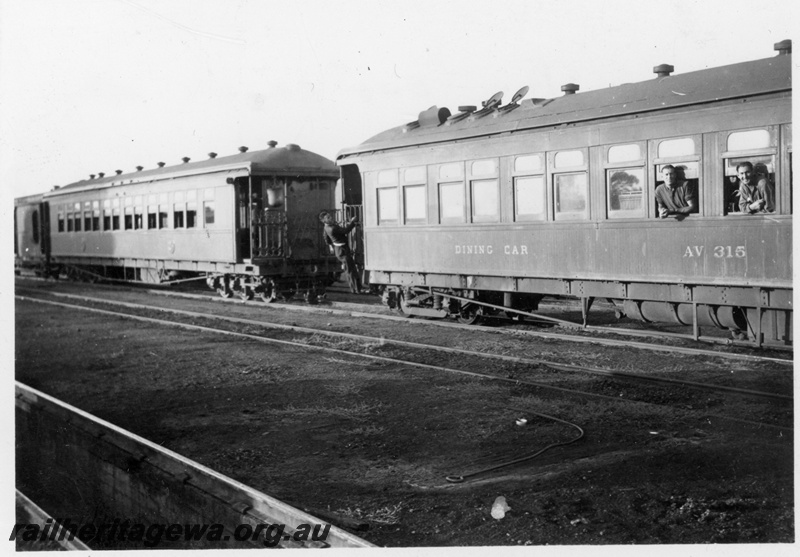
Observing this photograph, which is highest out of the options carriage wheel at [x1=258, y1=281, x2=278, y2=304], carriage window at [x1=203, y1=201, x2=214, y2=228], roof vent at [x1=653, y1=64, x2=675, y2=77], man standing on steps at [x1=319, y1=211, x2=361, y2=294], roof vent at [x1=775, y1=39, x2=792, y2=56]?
roof vent at [x1=653, y1=64, x2=675, y2=77]

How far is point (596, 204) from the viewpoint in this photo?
33.6ft

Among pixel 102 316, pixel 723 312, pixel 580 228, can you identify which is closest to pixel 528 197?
pixel 580 228

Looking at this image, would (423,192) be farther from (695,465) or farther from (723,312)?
(695,465)

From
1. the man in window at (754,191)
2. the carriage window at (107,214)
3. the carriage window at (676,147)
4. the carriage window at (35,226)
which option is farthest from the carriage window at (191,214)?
the man in window at (754,191)

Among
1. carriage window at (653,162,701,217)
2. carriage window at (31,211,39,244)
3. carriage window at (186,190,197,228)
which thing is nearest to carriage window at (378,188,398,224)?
carriage window at (653,162,701,217)

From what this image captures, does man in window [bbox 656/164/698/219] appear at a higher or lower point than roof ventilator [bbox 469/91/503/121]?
lower

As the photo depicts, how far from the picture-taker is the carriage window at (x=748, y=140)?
335 inches

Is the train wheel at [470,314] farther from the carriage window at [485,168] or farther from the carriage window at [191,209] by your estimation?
the carriage window at [191,209]

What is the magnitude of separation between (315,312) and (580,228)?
7.00 m

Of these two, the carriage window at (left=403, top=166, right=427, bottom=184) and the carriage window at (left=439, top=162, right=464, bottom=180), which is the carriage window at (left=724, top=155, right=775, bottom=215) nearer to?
the carriage window at (left=439, top=162, right=464, bottom=180)

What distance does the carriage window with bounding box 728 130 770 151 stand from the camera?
8.50 m

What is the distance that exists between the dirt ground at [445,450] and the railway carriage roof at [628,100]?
4.11 m

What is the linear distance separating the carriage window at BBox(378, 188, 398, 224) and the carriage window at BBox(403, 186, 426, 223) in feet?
0.94

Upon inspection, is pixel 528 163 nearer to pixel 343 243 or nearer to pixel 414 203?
pixel 414 203
